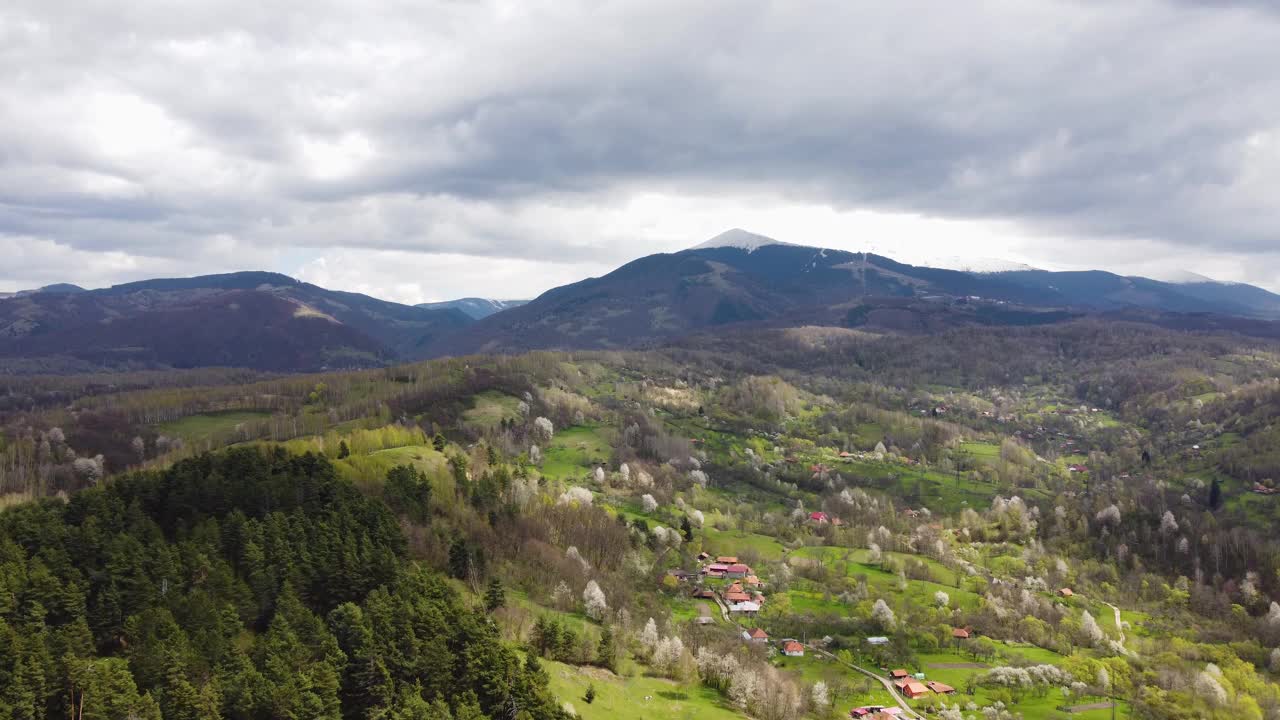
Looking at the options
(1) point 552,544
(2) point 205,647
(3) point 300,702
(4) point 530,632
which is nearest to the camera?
(3) point 300,702

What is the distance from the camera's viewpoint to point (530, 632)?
9925cm

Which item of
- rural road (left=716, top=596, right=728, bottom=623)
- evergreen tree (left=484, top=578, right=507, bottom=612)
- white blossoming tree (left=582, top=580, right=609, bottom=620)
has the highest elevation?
evergreen tree (left=484, top=578, right=507, bottom=612)

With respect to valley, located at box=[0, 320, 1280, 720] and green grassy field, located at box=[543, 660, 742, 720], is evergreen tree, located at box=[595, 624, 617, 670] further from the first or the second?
green grassy field, located at box=[543, 660, 742, 720]

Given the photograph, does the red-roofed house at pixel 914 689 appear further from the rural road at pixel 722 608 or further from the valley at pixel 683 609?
the rural road at pixel 722 608

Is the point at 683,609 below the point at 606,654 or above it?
below

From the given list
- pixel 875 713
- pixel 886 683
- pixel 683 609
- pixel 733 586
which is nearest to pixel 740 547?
pixel 733 586

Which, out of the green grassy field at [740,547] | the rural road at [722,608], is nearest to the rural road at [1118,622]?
the green grassy field at [740,547]

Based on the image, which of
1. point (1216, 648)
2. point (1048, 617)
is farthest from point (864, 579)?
point (1216, 648)

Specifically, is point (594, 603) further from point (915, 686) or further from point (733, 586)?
point (915, 686)

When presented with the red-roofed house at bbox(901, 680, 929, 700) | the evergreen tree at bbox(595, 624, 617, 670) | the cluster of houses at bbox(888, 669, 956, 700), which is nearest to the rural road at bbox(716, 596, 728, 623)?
the cluster of houses at bbox(888, 669, 956, 700)

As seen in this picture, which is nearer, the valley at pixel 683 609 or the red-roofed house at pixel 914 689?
the valley at pixel 683 609

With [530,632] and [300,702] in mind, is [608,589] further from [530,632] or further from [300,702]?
[300,702]

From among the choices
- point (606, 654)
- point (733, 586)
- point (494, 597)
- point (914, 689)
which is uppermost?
point (494, 597)

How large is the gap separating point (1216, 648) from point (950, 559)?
61.8 metres
